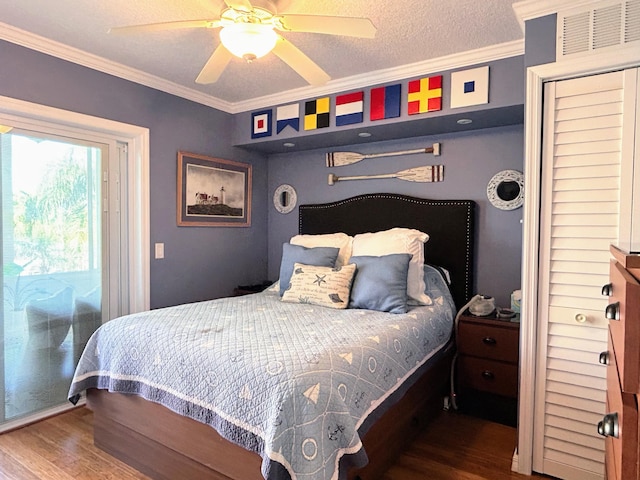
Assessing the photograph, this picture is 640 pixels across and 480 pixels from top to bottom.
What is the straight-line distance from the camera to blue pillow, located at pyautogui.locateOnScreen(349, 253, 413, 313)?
2434 mm

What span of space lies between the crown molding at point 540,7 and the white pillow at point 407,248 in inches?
54.5

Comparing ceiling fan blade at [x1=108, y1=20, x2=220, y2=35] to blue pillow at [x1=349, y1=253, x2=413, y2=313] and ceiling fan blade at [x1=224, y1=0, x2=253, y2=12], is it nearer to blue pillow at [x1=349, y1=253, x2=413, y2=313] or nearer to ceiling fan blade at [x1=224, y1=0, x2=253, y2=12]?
ceiling fan blade at [x1=224, y1=0, x2=253, y2=12]

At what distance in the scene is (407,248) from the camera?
270cm

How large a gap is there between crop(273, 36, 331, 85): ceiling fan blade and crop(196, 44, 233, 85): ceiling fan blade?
0.84 feet

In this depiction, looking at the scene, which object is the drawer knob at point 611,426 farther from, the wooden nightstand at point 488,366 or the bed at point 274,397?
the wooden nightstand at point 488,366

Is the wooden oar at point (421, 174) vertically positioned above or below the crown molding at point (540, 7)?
below

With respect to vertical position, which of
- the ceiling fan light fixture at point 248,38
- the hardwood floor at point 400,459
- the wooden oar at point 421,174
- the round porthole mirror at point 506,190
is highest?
the ceiling fan light fixture at point 248,38

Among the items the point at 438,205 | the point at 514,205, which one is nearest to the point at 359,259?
the point at 438,205

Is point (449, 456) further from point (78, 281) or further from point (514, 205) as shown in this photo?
point (78, 281)

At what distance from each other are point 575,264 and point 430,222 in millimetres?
1282

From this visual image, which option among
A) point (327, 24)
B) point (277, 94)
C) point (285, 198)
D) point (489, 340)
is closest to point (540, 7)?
point (327, 24)

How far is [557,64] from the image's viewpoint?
1.91m

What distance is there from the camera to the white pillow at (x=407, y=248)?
264cm

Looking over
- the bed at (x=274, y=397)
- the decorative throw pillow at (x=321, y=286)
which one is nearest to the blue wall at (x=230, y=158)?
the bed at (x=274, y=397)
